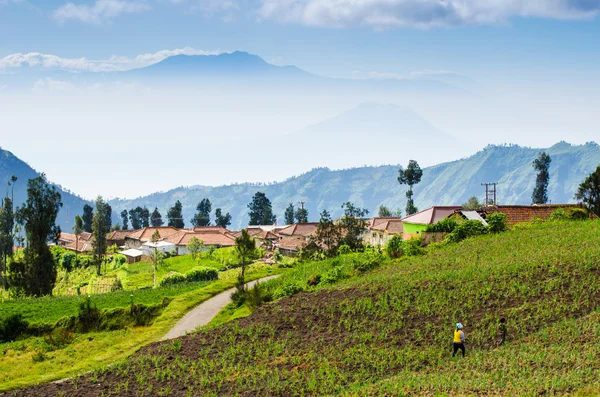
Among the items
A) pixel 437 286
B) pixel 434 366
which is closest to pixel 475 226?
pixel 437 286

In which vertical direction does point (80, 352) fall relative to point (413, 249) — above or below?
below

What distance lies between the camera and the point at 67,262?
112 meters

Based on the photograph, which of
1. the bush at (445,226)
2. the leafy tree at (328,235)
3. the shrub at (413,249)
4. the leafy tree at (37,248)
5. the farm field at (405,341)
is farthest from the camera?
the leafy tree at (37,248)

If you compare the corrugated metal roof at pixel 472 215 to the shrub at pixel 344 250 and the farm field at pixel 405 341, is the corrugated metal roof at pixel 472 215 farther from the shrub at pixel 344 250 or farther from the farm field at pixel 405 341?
the farm field at pixel 405 341

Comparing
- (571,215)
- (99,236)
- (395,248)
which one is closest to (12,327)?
(395,248)

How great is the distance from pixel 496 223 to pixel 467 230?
2.10 metres

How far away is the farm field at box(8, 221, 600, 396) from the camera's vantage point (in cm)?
2131

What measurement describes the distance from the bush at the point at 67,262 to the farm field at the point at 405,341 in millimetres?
81684

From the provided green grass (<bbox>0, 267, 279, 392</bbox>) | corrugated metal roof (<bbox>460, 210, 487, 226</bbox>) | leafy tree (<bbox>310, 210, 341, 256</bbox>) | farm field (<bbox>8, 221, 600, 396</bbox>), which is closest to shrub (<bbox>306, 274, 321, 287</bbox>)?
farm field (<bbox>8, 221, 600, 396</bbox>)

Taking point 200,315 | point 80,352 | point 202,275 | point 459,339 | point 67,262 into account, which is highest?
point 459,339

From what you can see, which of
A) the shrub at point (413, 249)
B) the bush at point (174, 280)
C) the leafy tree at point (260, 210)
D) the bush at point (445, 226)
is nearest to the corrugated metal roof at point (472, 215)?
the bush at point (445, 226)

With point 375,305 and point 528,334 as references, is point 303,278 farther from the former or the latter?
point 528,334

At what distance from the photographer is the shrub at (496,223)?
49062 millimetres

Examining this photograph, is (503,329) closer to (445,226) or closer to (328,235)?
(445,226)
